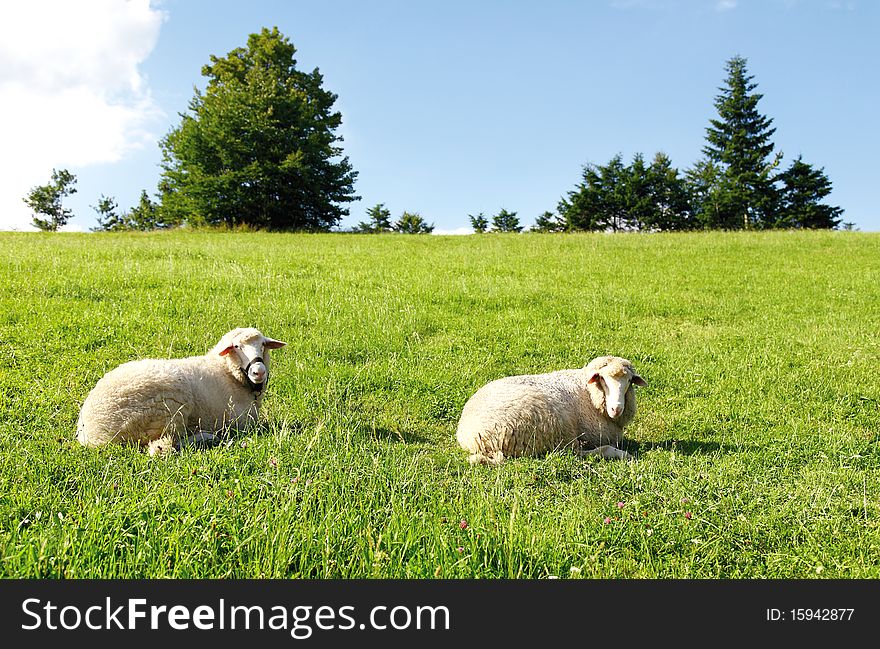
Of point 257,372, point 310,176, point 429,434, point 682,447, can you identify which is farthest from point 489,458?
point 310,176

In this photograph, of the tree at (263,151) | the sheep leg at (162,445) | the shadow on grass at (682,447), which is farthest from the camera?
the tree at (263,151)

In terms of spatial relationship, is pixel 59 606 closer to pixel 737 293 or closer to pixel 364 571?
pixel 364 571

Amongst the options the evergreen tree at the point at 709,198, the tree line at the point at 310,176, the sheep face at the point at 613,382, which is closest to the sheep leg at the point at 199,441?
the sheep face at the point at 613,382

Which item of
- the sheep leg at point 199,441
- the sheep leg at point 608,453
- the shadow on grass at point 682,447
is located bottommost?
the shadow on grass at point 682,447

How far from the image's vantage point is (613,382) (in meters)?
6.48

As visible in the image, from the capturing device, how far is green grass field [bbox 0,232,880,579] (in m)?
3.94

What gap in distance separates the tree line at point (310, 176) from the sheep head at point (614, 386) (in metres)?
36.5

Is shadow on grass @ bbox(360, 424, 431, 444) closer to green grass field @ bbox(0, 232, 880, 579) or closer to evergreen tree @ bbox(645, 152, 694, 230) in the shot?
green grass field @ bbox(0, 232, 880, 579)

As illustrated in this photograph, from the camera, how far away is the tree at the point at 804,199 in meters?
56.8

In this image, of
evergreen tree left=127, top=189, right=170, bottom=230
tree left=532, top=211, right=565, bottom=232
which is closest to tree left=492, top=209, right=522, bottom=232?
tree left=532, top=211, right=565, bottom=232

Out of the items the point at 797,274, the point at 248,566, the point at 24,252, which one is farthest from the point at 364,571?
the point at 797,274

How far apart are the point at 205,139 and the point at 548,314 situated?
37.7 metres

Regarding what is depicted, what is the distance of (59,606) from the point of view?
308cm

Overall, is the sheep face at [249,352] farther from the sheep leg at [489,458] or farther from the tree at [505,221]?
the tree at [505,221]
